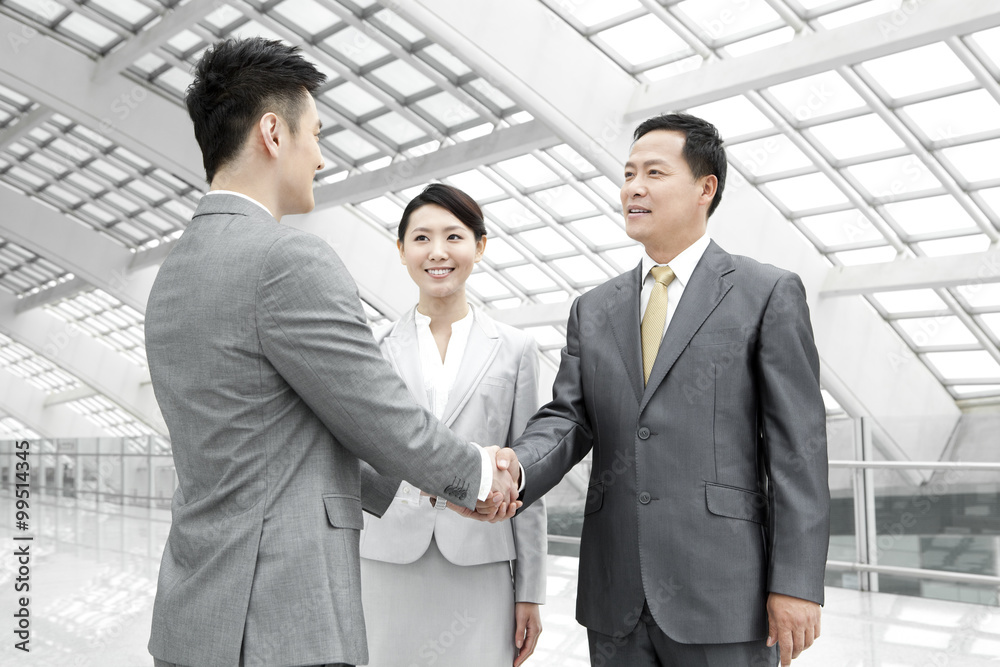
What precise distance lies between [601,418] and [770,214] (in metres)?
17.5

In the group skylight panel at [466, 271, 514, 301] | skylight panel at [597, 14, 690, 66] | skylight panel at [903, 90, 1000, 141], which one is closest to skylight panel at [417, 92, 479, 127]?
skylight panel at [597, 14, 690, 66]

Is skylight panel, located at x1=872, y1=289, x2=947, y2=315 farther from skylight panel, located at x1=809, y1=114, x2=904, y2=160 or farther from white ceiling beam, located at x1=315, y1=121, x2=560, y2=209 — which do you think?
white ceiling beam, located at x1=315, y1=121, x2=560, y2=209

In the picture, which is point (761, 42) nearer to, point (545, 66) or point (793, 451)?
point (545, 66)

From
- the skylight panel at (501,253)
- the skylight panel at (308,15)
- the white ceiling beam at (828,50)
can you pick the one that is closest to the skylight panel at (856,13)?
the white ceiling beam at (828,50)

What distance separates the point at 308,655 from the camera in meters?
2.14

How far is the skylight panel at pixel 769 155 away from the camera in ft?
59.7

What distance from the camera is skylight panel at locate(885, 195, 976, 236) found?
59.7 ft

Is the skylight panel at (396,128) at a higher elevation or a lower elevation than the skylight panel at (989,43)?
higher

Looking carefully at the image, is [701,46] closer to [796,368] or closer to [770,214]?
[770,214]

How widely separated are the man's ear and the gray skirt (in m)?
1.52

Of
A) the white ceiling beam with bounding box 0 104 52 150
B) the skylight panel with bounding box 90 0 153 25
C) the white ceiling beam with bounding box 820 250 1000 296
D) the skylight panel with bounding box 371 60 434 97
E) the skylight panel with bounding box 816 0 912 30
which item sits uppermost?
the skylight panel with bounding box 90 0 153 25

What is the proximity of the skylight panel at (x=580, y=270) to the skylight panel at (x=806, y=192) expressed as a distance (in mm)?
6107

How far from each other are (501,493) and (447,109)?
1846cm

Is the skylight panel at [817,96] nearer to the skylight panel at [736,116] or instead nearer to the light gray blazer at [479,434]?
the skylight panel at [736,116]
